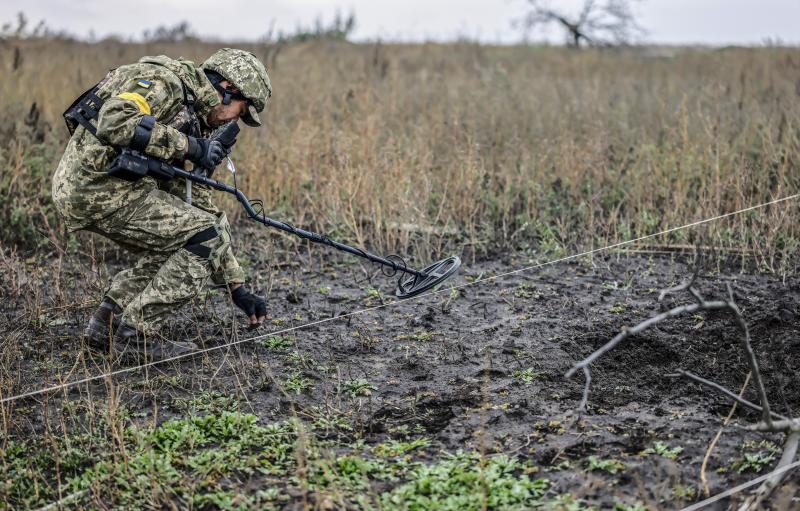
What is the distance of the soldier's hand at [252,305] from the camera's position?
16.4ft

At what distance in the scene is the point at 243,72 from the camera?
4.67 metres

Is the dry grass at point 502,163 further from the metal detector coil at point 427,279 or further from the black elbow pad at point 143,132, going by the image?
the black elbow pad at point 143,132

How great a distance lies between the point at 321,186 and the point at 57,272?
2.74 meters

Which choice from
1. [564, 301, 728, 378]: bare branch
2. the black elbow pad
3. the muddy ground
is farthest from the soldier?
[564, 301, 728, 378]: bare branch

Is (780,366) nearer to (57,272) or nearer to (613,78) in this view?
(57,272)

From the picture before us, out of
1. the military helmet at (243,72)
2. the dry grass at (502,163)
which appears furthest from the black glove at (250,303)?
the dry grass at (502,163)

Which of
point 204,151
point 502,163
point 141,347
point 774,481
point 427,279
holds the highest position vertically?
point 204,151

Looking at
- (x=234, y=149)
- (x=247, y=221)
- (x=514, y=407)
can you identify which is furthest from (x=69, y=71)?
(x=514, y=407)

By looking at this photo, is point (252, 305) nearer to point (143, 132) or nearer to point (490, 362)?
point (143, 132)

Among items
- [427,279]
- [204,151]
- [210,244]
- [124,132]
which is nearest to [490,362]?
[427,279]

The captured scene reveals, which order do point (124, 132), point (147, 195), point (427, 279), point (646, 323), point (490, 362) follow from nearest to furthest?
point (646, 323) < point (124, 132) < point (147, 195) < point (490, 362) < point (427, 279)

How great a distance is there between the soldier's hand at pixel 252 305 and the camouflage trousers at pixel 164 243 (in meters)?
0.30

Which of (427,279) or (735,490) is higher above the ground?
(427,279)

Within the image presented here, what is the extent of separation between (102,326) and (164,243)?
62 cm
